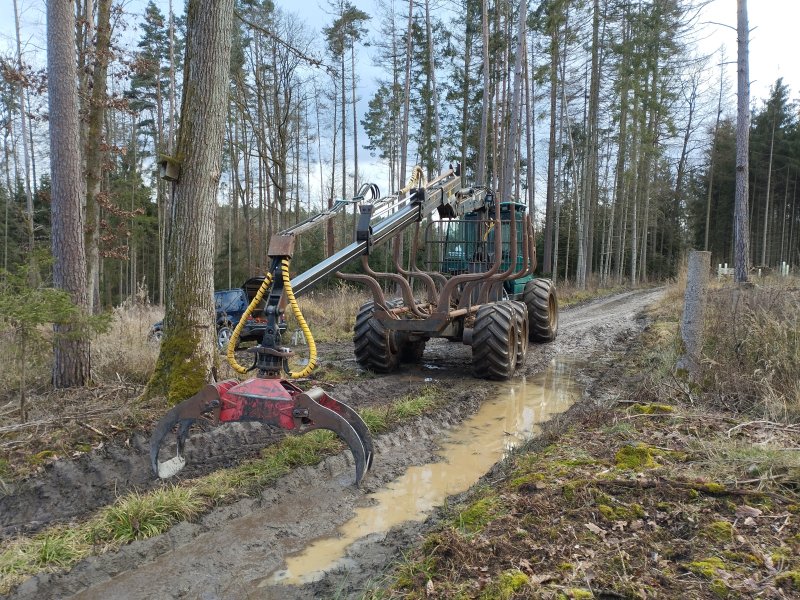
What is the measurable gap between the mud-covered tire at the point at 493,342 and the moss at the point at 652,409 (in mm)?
2772

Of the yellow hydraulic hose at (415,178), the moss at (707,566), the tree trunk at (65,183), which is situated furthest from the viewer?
the yellow hydraulic hose at (415,178)

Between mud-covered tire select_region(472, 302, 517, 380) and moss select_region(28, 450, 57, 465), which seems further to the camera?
mud-covered tire select_region(472, 302, 517, 380)

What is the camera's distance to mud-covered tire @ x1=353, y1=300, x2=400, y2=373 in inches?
307

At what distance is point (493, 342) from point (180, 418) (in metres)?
4.66

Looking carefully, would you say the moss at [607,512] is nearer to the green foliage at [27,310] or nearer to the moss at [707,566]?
the moss at [707,566]

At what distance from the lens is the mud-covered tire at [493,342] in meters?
7.45

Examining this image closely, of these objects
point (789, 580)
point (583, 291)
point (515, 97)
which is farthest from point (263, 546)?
point (583, 291)

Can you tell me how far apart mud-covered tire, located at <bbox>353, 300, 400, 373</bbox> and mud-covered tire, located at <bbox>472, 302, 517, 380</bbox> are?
1.19 meters

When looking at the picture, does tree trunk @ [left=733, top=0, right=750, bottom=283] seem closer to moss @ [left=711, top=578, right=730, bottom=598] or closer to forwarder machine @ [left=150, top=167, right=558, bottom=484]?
forwarder machine @ [left=150, top=167, right=558, bottom=484]

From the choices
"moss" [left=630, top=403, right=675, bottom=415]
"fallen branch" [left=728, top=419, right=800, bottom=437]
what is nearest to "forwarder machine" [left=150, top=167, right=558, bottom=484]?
"moss" [left=630, top=403, right=675, bottom=415]

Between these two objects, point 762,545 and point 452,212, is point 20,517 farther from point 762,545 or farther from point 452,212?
point 452,212

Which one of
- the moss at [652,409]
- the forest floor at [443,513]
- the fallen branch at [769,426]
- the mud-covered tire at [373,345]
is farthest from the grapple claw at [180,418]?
the mud-covered tire at [373,345]

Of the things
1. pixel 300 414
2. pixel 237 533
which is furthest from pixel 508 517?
pixel 237 533

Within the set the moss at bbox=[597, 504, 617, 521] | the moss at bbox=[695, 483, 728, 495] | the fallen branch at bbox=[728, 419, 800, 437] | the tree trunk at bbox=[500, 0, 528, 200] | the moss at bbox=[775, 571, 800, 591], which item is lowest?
the moss at bbox=[597, 504, 617, 521]
